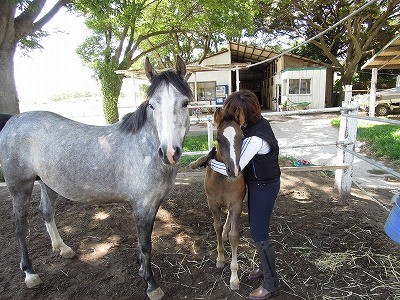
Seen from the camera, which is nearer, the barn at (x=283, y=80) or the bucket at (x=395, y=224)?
the bucket at (x=395, y=224)

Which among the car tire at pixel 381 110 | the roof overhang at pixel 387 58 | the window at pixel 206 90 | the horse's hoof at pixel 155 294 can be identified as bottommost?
the horse's hoof at pixel 155 294

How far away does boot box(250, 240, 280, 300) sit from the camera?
85.1 inches

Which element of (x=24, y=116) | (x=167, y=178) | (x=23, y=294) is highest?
(x=24, y=116)

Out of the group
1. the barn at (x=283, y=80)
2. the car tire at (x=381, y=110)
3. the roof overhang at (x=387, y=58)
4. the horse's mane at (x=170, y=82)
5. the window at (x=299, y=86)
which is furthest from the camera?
the window at (x=299, y=86)

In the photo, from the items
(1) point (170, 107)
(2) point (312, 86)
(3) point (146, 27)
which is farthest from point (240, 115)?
(2) point (312, 86)

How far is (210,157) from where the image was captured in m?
2.38

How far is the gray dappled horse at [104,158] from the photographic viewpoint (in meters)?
2.13

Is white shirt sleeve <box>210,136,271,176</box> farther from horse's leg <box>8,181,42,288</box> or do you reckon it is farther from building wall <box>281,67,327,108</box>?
building wall <box>281,67,327,108</box>

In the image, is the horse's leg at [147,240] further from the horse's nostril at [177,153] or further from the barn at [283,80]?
the barn at [283,80]

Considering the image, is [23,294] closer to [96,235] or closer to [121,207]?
[96,235]

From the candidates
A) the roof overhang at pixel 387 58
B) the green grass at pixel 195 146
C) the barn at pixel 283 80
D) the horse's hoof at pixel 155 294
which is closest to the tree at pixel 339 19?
the barn at pixel 283 80

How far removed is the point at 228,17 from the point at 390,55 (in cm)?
683

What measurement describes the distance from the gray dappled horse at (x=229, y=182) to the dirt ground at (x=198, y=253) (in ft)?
1.16

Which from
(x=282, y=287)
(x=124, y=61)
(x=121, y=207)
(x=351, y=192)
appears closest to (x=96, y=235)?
(x=121, y=207)
